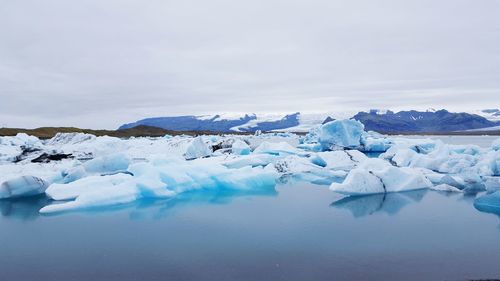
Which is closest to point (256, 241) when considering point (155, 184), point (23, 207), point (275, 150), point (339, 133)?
point (155, 184)

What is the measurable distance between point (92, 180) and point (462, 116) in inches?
5200

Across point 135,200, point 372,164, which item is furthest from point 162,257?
point 372,164

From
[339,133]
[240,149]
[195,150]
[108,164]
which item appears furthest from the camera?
[339,133]

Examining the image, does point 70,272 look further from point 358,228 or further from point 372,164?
point 372,164

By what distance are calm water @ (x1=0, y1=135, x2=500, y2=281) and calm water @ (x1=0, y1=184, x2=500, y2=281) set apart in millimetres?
11

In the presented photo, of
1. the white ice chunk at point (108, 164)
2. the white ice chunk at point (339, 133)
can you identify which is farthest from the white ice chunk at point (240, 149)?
the white ice chunk at point (108, 164)

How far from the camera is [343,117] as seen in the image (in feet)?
388

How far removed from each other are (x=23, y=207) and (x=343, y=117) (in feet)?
381

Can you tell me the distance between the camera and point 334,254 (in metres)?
3.98

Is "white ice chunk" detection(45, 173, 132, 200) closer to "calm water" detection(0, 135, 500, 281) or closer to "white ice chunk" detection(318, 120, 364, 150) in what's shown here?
"calm water" detection(0, 135, 500, 281)

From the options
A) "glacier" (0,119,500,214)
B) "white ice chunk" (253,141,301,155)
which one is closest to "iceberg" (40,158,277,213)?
"glacier" (0,119,500,214)

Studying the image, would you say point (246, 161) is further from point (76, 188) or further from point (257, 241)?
point (257, 241)

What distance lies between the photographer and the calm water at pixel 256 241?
11.5 ft

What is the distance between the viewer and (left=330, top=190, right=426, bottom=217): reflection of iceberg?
247 inches
